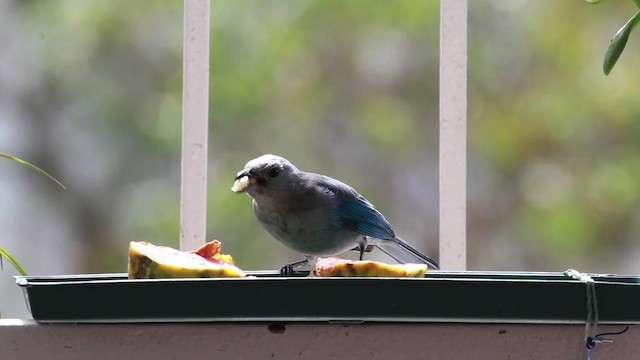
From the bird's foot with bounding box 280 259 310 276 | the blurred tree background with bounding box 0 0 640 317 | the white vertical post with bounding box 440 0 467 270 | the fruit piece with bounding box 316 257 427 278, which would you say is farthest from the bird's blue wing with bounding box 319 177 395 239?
the blurred tree background with bounding box 0 0 640 317

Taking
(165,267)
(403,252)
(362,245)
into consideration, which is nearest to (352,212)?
(362,245)

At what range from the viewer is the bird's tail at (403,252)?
5.13 ft

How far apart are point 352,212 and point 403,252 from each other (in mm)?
184

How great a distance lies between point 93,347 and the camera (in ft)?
3.33

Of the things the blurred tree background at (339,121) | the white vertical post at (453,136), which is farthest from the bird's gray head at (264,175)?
the blurred tree background at (339,121)

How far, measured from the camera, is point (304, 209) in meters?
1.40

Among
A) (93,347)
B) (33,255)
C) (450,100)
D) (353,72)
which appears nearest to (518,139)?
(353,72)

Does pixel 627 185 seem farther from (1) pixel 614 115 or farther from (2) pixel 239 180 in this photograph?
(2) pixel 239 180

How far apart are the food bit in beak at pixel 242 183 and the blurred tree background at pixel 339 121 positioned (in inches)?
124

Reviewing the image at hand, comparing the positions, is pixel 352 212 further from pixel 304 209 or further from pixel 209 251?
pixel 209 251

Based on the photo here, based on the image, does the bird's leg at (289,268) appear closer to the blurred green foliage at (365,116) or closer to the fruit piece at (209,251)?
the fruit piece at (209,251)

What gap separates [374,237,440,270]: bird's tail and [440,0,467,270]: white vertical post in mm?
98

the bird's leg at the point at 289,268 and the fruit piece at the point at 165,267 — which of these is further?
the bird's leg at the point at 289,268

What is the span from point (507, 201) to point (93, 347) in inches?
159
